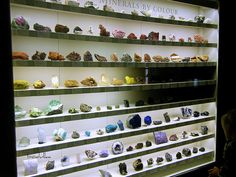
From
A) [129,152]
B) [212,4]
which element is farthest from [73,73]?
[212,4]

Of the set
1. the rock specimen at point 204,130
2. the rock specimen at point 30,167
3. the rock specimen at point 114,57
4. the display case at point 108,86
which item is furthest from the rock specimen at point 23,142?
the rock specimen at point 204,130

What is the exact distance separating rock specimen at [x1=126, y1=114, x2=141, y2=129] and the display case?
0.04ft

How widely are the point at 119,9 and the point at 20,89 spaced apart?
1.72 m

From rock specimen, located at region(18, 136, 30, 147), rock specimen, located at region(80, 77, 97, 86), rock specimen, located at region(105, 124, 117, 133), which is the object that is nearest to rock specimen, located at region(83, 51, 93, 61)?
rock specimen, located at region(80, 77, 97, 86)

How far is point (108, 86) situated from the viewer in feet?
10.3

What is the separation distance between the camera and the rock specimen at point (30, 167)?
261 centimetres

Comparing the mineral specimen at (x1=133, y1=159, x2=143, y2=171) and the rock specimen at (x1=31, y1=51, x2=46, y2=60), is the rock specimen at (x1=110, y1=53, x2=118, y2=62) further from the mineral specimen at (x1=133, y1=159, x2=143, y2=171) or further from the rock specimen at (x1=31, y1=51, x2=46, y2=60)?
the mineral specimen at (x1=133, y1=159, x2=143, y2=171)

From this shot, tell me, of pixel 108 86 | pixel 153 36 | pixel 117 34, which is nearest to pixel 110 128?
pixel 108 86

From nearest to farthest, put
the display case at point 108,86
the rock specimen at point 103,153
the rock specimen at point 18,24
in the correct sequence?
the rock specimen at point 18,24 < the display case at point 108,86 < the rock specimen at point 103,153

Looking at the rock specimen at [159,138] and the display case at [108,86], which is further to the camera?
the rock specimen at [159,138]

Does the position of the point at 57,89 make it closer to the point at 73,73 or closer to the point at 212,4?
the point at 73,73

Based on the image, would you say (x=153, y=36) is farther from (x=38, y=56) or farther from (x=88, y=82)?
(x=38, y=56)

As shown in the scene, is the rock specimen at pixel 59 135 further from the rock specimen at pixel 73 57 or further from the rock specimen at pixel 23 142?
the rock specimen at pixel 73 57

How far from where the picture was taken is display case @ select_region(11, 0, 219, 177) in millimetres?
2742
